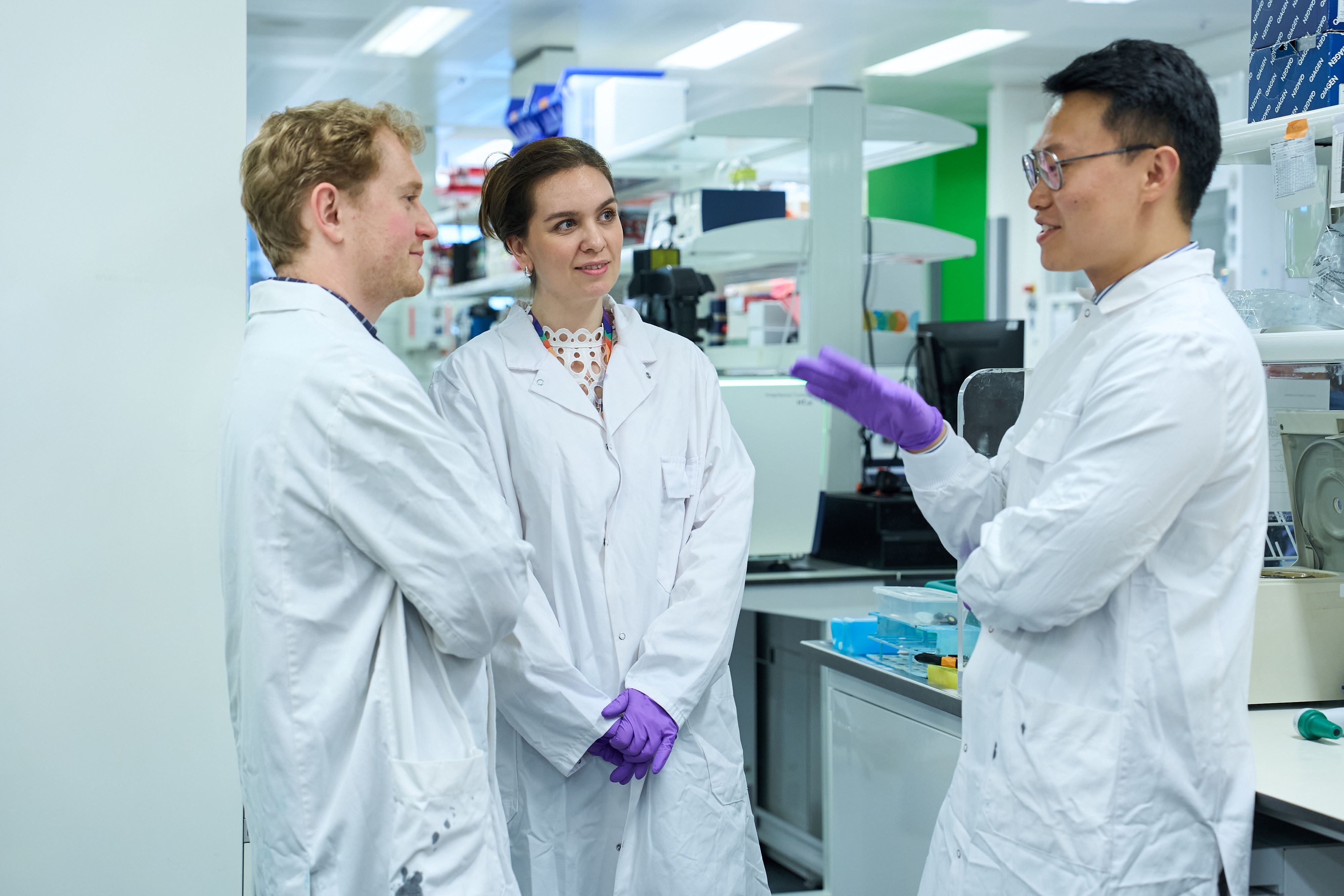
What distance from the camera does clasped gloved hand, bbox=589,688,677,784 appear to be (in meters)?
1.80

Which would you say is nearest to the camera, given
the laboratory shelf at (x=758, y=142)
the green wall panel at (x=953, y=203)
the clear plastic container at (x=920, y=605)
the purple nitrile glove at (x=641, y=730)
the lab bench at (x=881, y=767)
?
the purple nitrile glove at (x=641, y=730)

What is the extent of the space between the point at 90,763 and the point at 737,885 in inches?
42.3

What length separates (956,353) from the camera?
12.6 feet

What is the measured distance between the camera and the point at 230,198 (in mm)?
1932

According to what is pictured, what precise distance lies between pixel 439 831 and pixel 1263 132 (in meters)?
1.73

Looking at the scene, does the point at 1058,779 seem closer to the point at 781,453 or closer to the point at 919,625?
the point at 919,625

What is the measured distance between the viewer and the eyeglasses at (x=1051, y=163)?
1.42m

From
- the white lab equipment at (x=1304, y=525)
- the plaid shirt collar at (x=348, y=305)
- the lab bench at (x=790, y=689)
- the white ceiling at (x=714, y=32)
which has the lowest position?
the lab bench at (x=790, y=689)

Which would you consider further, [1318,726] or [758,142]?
[758,142]

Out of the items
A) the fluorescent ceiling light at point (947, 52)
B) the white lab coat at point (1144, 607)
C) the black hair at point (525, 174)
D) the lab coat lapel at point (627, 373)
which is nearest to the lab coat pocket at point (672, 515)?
the lab coat lapel at point (627, 373)

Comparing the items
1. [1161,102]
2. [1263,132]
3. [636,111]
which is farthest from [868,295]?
[1161,102]

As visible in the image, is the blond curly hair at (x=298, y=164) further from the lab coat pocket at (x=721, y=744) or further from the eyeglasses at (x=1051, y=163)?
the lab coat pocket at (x=721, y=744)

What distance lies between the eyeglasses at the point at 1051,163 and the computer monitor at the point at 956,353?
2310mm

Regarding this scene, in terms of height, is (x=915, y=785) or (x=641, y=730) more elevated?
(x=641, y=730)
